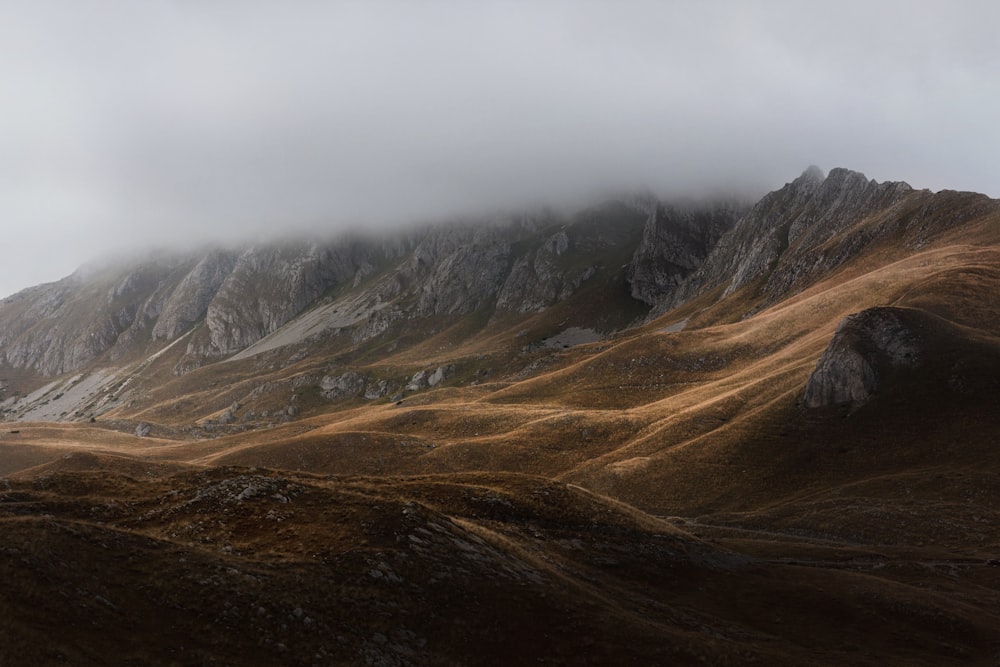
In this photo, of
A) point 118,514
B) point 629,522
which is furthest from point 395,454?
point 118,514

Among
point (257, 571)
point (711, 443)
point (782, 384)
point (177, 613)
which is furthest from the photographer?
point (782, 384)

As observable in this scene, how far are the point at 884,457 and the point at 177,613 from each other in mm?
69982

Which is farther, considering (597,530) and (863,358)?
(863,358)

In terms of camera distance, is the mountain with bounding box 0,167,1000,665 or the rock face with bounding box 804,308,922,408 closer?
the mountain with bounding box 0,167,1000,665

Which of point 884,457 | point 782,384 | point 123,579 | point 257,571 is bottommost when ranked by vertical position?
point 884,457

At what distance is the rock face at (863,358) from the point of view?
73750mm

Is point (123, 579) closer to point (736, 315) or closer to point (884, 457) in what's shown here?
point (884, 457)

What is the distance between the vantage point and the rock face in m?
73.8

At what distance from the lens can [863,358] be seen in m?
75.0

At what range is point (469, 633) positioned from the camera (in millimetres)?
24016

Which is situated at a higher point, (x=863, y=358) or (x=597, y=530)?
(x=863, y=358)

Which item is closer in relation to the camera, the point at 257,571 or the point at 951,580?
the point at 257,571

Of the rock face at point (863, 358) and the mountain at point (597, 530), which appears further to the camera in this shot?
the rock face at point (863, 358)

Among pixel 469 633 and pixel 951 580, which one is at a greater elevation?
pixel 469 633
